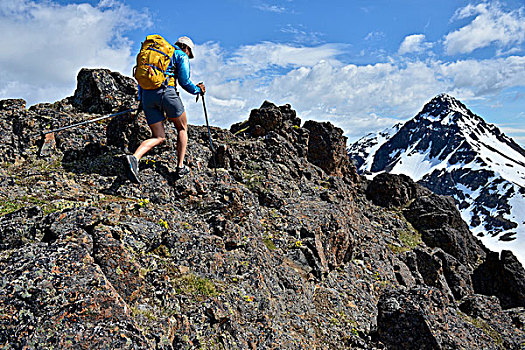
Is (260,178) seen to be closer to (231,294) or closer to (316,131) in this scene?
(231,294)

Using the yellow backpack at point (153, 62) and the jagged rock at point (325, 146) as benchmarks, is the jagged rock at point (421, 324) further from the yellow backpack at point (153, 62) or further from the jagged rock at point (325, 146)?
the jagged rock at point (325, 146)

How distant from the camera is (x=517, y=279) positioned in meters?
40.1

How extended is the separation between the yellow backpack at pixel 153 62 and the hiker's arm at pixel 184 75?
42 cm

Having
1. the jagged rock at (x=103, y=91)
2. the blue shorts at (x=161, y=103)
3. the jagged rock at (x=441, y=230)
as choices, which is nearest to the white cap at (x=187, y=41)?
the blue shorts at (x=161, y=103)

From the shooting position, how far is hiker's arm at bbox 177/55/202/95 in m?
10.4

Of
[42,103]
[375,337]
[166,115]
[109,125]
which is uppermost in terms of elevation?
[42,103]

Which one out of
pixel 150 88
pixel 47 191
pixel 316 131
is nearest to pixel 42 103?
pixel 47 191

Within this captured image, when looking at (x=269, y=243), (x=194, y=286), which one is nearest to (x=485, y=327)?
(x=269, y=243)

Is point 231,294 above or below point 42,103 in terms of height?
below

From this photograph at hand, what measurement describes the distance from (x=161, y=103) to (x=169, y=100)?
27 cm

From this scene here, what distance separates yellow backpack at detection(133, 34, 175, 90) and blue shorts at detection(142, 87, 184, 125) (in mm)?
300

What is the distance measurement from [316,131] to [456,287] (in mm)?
24364

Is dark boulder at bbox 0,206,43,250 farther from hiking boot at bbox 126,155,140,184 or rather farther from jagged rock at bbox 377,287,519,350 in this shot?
jagged rock at bbox 377,287,519,350

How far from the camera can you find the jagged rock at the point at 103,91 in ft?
51.1
